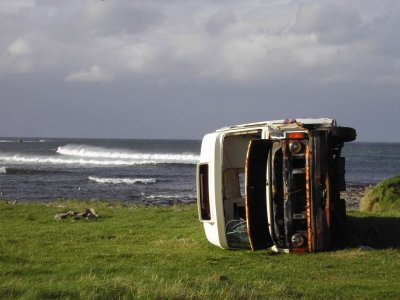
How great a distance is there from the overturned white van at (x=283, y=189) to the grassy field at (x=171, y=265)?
0.33m

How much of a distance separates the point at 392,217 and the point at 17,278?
31.3 ft

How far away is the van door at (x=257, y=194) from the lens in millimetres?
10805

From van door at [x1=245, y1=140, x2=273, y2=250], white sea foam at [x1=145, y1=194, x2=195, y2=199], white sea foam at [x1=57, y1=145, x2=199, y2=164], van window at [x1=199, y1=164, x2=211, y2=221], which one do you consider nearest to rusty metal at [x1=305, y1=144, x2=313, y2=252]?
van door at [x1=245, y1=140, x2=273, y2=250]

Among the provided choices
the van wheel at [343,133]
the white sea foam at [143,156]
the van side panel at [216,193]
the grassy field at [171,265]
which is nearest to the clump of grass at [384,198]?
the grassy field at [171,265]

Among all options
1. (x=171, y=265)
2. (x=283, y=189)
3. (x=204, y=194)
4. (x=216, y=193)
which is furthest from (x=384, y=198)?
(x=171, y=265)

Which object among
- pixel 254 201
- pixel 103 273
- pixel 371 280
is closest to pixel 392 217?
pixel 254 201

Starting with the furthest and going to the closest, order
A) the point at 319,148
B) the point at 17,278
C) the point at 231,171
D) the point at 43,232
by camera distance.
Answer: the point at 231,171 < the point at 43,232 < the point at 319,148 < the point at 17,278

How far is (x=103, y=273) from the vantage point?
29.2 feet

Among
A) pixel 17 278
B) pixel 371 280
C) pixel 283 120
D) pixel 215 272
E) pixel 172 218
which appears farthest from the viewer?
pixel 172 218

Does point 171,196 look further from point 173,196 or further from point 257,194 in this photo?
point 257,194

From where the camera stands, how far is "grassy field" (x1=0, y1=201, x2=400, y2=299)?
699cm

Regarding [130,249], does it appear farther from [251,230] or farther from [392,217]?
[392,217]

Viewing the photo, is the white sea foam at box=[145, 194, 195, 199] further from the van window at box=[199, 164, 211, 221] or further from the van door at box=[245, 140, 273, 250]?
the van door at box=[245, 140, 273, 250]

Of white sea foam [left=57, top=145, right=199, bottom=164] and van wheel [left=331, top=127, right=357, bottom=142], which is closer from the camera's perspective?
van wheel [left=331, top=127, right=357, bottom=142]
